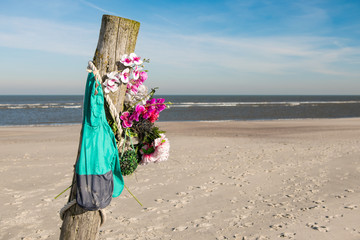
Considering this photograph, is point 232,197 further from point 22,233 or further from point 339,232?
point 22,233

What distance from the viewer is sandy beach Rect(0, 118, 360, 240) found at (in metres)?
4.74

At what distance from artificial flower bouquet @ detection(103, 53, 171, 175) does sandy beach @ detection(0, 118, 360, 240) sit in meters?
1.05

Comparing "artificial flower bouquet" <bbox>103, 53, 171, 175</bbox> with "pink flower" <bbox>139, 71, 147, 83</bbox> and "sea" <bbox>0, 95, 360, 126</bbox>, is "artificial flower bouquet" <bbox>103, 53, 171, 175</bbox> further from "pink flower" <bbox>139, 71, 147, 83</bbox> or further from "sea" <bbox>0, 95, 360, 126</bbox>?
"sea" <bbox>0, 95, 360, 126</bbox>

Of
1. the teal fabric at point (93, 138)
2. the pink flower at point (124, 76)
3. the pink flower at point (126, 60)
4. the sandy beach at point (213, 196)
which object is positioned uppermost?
the pink flower at point (126, 60)

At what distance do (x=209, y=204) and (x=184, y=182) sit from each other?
4.83ft

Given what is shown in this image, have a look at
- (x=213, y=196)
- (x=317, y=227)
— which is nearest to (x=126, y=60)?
(x=317, y=227)

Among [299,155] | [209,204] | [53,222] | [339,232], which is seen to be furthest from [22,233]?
[299,155]

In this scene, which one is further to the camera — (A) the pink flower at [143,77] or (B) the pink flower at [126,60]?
(A) the pink flower at [143,77]

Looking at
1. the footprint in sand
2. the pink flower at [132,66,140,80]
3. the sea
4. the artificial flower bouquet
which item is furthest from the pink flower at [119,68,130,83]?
the sea

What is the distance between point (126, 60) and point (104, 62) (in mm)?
185

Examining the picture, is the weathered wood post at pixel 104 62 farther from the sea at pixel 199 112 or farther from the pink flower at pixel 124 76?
the sea at pixel 199 112

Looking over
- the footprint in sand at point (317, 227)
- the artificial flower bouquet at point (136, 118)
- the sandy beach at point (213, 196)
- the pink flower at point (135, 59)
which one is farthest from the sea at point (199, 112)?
the pink flower at point (135, 59)

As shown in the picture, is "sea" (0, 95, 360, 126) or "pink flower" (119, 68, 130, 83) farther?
"sea" (0, 95, 360, 126)

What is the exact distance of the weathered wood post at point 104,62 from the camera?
242 centimetres
